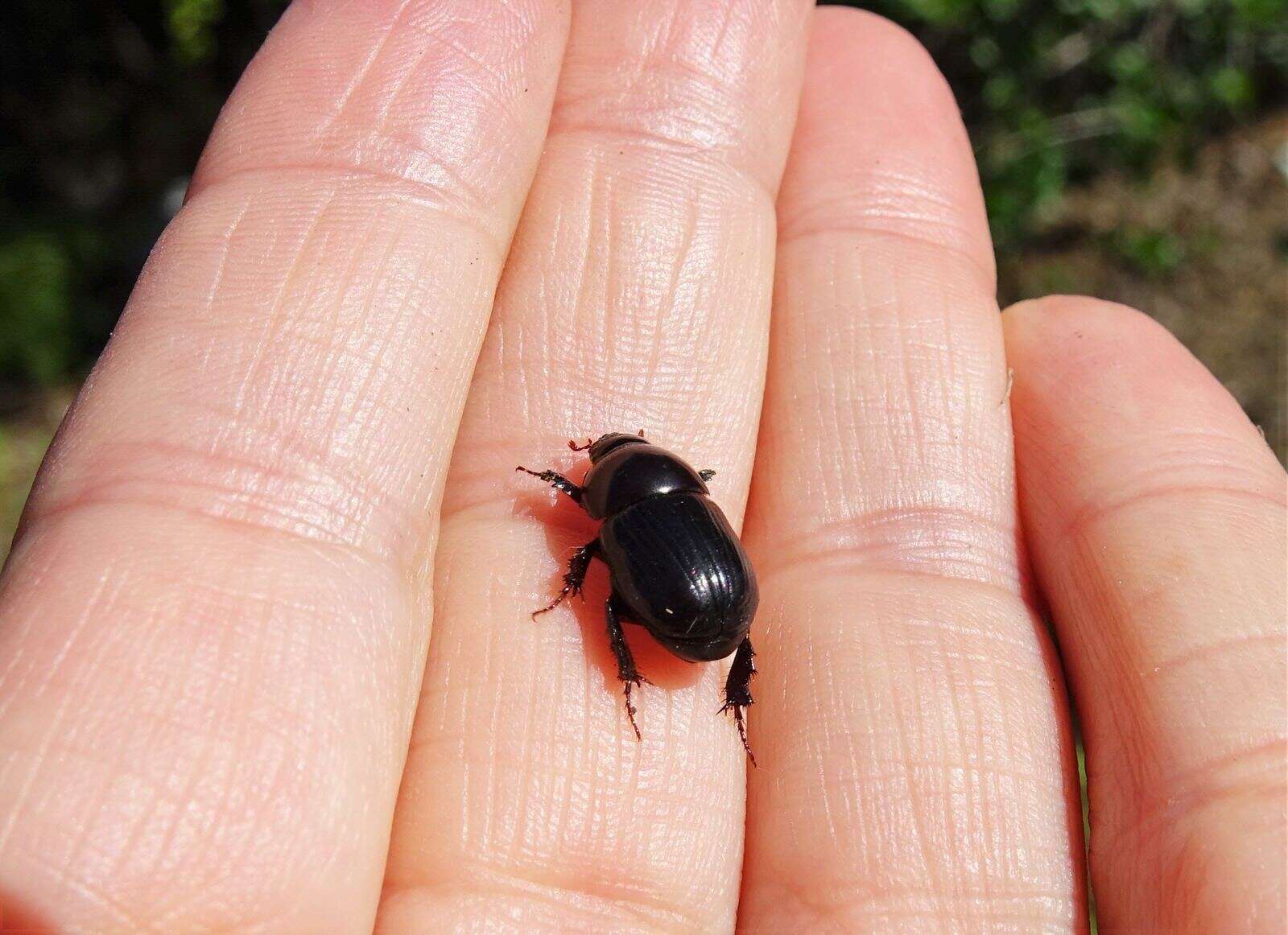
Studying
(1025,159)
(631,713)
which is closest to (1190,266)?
(1025,159)

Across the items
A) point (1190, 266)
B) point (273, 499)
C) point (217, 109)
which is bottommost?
point (1190, 266)

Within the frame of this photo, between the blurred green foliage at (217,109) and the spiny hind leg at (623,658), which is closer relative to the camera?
the spiny hind leg at (623,658)

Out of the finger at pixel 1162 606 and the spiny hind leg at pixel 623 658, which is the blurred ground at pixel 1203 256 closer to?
the finger at pixel 1162 606

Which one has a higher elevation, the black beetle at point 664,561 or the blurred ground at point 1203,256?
the black beetle at point 664,561

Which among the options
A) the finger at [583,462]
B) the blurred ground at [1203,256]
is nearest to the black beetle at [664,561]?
the finger at [583,462]

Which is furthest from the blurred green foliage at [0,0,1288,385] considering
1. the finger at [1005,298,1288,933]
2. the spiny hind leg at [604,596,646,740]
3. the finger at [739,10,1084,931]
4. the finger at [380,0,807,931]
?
the spiny hind leg at [604,596,646,740]

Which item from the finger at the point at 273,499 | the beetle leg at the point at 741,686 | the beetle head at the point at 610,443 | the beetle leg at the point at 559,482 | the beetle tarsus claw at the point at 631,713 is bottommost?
the beetle leg at the point at 741,686

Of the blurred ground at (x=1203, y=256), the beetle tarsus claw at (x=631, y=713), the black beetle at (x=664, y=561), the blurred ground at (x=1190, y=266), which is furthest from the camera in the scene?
the blurred ground at (x=1203, y=256)

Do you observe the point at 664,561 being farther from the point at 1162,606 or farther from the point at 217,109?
the point at 217,109
